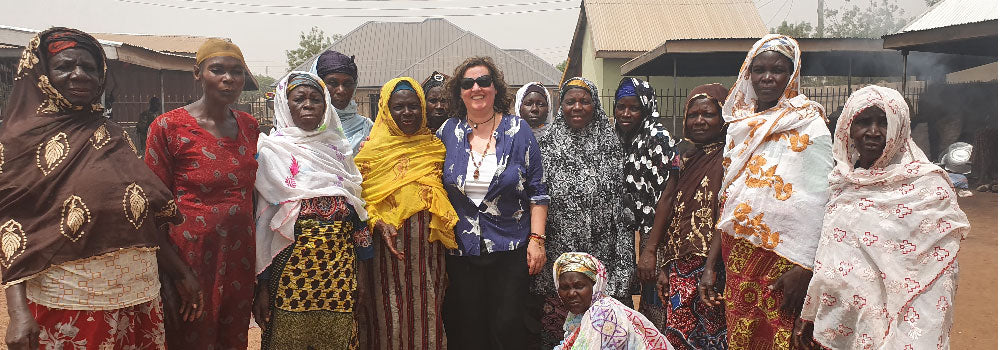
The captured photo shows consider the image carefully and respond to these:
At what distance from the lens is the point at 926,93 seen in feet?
52.4

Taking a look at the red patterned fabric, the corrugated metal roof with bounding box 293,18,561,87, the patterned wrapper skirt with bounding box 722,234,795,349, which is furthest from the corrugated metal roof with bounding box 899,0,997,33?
Result: the red patterned fabric

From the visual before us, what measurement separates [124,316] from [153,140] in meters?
0.75

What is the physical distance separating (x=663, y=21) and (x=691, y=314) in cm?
2034

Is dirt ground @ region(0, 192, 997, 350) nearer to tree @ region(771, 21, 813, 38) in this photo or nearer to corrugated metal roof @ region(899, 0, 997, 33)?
corrugated metal roof @ region(899, 0, 997, 33)

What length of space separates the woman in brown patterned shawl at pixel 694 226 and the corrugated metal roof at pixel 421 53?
2477cm

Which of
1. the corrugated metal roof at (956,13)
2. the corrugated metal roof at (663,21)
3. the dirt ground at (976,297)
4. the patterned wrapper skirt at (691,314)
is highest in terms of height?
the corrugated metal roof at (663,21)

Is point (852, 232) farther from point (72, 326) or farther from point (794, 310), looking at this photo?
point (72, 326)

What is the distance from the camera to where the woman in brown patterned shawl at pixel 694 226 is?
3445 millimetres

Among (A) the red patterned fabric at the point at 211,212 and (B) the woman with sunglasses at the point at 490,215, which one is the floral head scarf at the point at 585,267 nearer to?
(B) the woman with sunglasses at the point at 490,215

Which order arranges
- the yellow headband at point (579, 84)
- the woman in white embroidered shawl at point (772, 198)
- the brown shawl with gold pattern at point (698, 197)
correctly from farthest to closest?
the yellow headband at point (579, 84)
the brown shawl with gold pattern at point (698, 197)
the woman in white embroidered shawl at point (772, 198)

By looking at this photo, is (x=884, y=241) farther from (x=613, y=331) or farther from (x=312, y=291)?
(x=312, y=291)

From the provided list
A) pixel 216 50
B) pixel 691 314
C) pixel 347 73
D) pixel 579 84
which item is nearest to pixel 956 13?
pixel 579 84

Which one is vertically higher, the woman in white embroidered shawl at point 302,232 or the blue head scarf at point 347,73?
the blue head scarf at point 347,73

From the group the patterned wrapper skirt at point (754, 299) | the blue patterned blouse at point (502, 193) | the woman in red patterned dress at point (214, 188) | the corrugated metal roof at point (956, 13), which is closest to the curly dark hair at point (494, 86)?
the blue patterned blouse at point (502, 193)
